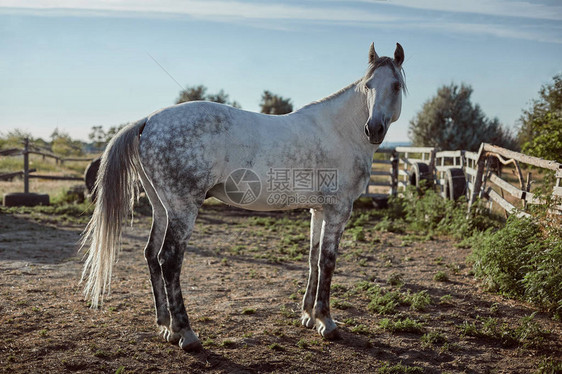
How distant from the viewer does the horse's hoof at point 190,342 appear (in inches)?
143

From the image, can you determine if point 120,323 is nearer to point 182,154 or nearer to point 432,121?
point 182,154

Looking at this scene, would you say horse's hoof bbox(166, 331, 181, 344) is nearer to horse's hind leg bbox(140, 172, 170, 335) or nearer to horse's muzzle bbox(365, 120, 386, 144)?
horse's hind leg bbox(140, 172, 170, 335)

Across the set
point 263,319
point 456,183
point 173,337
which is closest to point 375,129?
point 263,319

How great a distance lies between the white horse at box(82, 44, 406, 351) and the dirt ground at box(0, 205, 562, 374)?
33cm

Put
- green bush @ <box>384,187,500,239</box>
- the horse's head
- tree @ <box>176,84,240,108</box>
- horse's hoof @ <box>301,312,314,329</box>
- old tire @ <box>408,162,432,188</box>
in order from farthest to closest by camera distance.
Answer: tree @ <box>176,84,240,108</box> < old tire @ <box>408,162,432,188</box> < green bush @ <box>384,187,500,239</box> < horse's hoof @ <box>301,312,314,329</box> < the horse's head

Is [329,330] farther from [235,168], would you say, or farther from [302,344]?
[235,168]

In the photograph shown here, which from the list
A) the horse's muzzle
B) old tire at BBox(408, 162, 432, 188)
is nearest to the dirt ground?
the horse's muzzle

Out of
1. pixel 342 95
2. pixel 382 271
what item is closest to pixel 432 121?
pixel 382 271

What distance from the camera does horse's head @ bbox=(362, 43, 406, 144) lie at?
386cm

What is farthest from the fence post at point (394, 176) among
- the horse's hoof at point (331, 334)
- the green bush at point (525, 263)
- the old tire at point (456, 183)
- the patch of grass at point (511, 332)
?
the horse's hoof at point (331, 334)

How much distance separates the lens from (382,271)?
21.3 feet

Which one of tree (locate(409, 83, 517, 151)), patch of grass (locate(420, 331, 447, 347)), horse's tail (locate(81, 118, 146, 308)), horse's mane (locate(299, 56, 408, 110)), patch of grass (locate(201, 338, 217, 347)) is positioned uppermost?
tree (locate(409, 83, 517, 151))

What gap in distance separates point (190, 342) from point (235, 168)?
1.55 m

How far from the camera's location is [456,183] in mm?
10133
